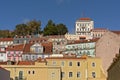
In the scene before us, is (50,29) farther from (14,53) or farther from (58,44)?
(14,53)

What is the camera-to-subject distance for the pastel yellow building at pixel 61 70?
281ft

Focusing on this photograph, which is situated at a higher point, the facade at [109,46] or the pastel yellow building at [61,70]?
the facade at [109,46]

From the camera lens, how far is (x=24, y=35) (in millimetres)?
198500

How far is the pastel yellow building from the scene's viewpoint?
85625 mm

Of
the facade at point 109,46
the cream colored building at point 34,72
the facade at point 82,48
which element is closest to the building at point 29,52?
the facade at point 82,48

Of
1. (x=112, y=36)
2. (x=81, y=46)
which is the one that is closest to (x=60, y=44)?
(x=81, y=46)

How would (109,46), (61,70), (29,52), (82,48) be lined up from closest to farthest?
(61,70)
(109,46)
(29,52)
(82,48)

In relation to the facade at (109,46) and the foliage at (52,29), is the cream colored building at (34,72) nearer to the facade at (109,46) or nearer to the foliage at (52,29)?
the facade at (109,46)

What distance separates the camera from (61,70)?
90062mm

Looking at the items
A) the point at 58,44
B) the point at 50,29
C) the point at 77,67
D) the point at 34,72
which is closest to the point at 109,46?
the point at 77,67

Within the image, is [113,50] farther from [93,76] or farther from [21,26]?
[21,26]

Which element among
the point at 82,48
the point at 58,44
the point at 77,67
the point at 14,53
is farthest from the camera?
the point at 58,44

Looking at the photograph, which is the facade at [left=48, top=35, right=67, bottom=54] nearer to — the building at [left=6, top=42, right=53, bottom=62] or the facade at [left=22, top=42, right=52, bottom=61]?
the building at [left=6, top=42, right=53, bottom=62]

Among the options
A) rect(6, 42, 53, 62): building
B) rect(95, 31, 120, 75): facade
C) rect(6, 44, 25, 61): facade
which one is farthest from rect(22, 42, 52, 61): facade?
rect(95, 31, 120, 75): facade
